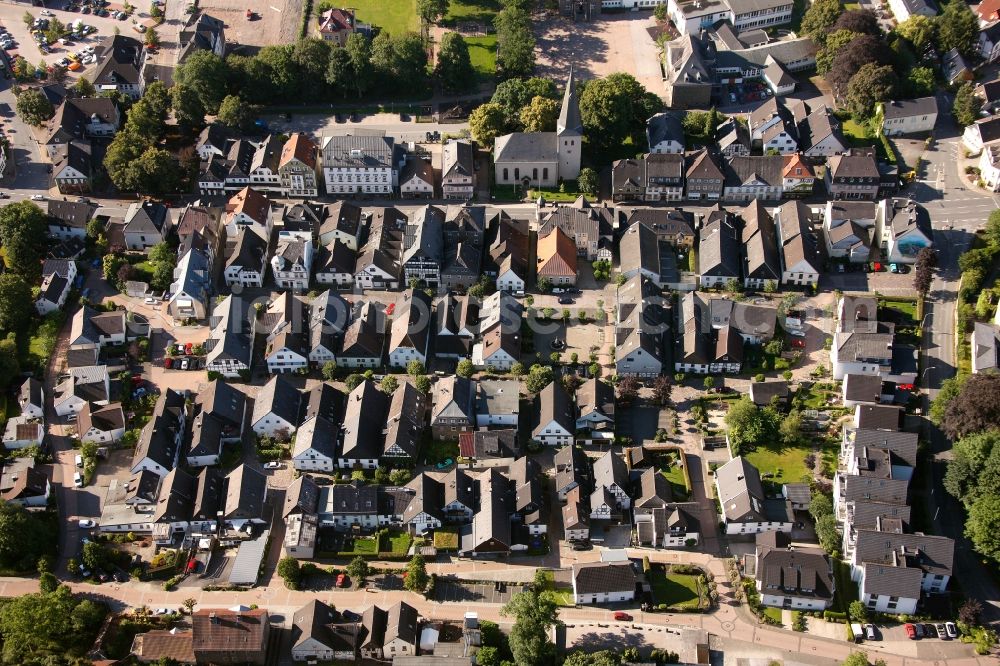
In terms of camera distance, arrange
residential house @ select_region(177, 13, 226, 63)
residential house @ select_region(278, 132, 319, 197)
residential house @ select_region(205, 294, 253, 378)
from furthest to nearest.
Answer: residential house @ select_region(177, 13, 226, 63) < residential house @ select_region(278, 132, 319, 197) < residential house @ select_region(205, 294, 253, 378)

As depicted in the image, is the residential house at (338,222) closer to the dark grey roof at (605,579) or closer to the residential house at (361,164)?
the residential house at (361,164)

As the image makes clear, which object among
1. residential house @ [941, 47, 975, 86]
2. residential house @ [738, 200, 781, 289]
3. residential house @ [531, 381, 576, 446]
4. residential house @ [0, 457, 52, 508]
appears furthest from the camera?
residential house @ [941, 47, 975, 86]

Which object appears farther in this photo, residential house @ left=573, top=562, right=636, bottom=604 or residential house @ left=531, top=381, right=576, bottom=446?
residential house @ left=531, top=381, right=576, bottom=446

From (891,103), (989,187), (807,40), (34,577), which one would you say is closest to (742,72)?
(807,40)

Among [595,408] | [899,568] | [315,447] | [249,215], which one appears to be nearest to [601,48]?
[249,215]

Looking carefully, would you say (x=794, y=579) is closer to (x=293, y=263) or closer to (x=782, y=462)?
(x=782, y=462)

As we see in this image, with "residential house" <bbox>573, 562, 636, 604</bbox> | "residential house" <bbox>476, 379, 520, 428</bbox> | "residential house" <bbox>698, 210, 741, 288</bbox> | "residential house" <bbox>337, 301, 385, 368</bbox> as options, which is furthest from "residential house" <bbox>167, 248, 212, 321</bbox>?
"residential house" <bbox>698, 210, 741, 288</bbox>

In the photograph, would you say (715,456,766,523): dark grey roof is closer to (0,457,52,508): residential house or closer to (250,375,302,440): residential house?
(250,375,302,440): residential house

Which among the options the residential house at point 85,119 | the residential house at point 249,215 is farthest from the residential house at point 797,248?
the residential house at point 85,119
